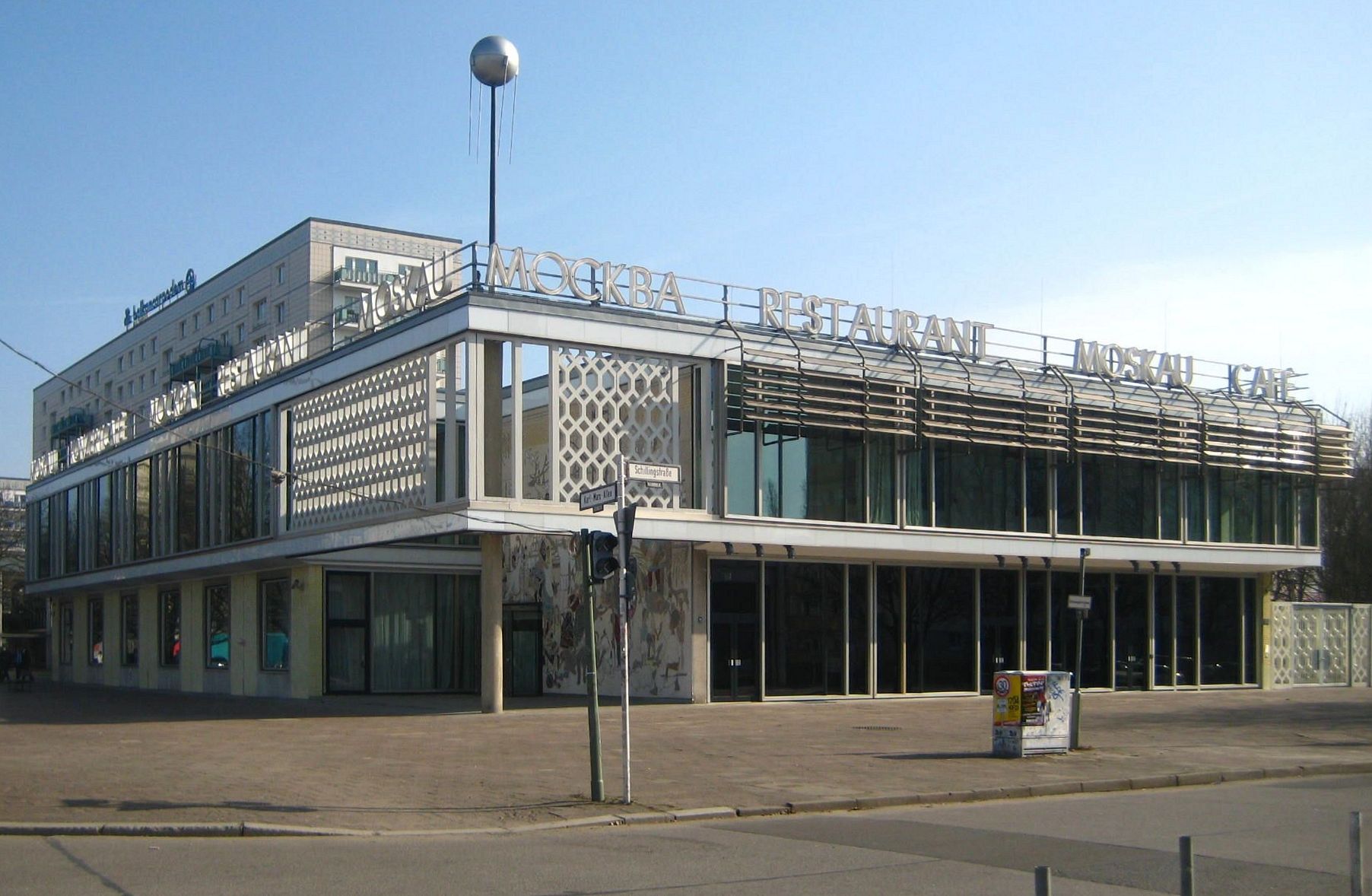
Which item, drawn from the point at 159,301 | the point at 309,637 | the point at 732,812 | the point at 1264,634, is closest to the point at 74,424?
the point at 159,301

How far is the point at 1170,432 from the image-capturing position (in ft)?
127

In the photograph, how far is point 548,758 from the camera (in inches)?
772

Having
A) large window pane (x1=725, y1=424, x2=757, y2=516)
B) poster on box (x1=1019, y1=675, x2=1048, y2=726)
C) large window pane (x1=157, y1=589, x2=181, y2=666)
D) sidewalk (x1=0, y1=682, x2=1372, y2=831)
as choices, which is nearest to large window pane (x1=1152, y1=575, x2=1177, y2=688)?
sidewalk (x1=0, y1=682, x2=1372, y2=831)

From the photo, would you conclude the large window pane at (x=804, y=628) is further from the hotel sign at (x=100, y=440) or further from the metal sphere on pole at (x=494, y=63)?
the hotel sign at (x=100, y=440)

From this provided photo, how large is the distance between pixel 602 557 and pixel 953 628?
23.1 m

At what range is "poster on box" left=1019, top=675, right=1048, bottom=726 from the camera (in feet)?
64.2

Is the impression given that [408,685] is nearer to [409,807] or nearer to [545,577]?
[545,577]

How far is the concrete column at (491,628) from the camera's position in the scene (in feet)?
94.7

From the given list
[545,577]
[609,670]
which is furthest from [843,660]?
[545,577]

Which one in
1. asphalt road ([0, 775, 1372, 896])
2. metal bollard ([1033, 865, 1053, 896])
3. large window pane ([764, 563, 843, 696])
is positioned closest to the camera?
metal bollard ([1033, 865, 1053, 896])

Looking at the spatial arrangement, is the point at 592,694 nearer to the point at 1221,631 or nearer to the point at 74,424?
the point at 1221,631

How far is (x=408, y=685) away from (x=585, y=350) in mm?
12853

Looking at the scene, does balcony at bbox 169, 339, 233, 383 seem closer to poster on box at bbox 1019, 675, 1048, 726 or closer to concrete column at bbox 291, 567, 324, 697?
concrete column at bbox 291, 567, 324, 697

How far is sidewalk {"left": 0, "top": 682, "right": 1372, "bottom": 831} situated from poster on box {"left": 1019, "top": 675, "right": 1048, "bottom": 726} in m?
0.61
